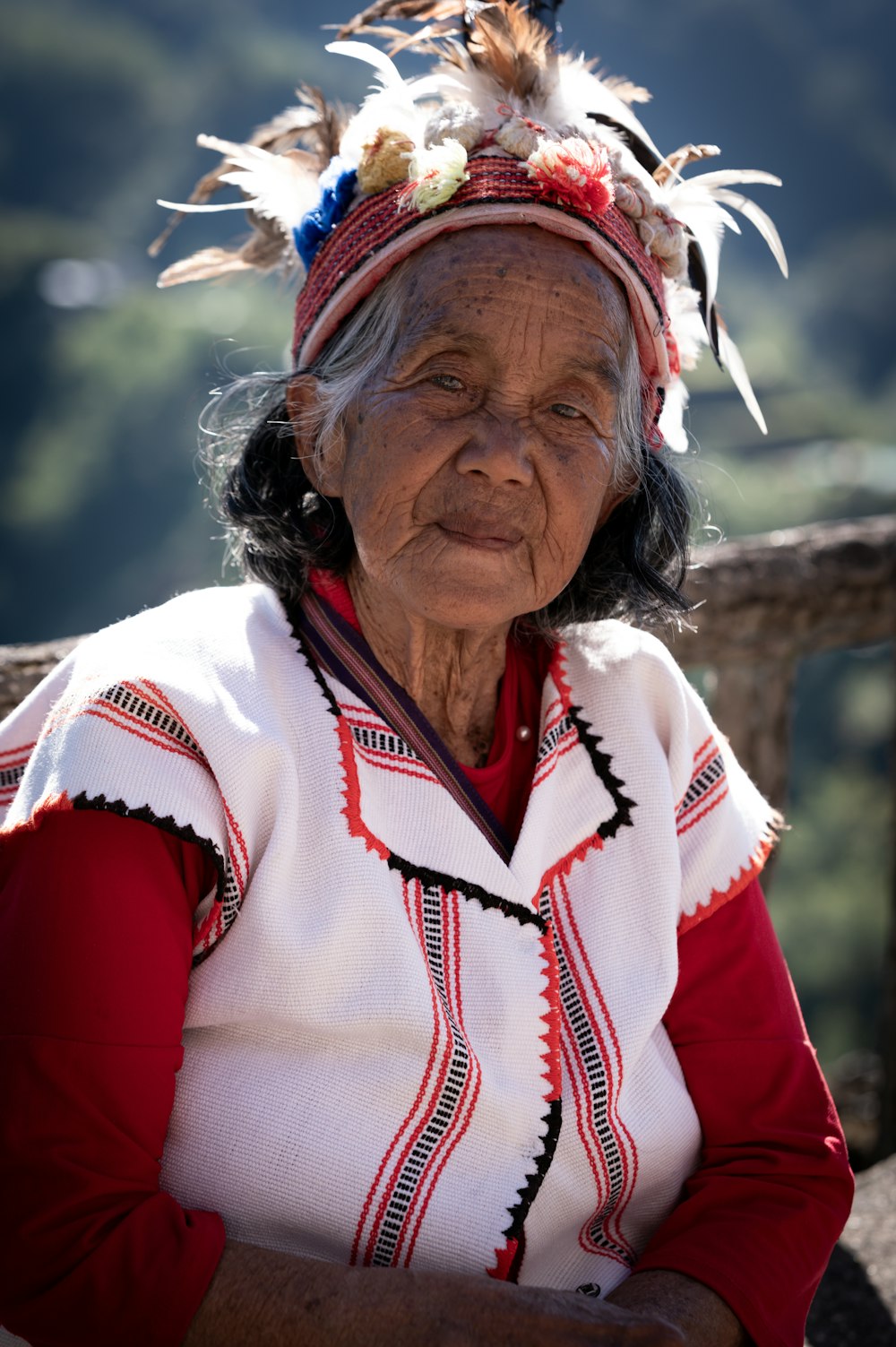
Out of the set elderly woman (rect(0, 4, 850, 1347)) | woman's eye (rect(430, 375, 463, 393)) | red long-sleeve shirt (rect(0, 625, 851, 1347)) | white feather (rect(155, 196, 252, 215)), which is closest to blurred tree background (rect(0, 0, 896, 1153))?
elderly woman (rect(0, 4, 850, 1347))

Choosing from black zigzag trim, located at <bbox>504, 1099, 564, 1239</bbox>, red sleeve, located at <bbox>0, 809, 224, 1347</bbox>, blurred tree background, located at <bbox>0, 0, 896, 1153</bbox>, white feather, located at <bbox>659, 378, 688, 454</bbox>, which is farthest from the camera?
blurred tree background, located at <bbox>0, 0, 896, 1153</bbox>

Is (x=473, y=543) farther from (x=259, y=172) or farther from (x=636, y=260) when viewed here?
(x=259, y=172)

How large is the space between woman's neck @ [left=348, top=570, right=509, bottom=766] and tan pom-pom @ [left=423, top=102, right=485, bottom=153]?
59 centimetres

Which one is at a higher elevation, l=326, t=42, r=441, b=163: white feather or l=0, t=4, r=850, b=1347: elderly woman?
l=326, t=42, r=441, b=163: white feather

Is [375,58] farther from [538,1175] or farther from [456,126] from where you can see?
[538,1175]

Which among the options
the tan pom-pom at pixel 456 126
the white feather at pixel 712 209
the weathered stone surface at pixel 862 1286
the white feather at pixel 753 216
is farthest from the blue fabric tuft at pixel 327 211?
the weathered stone surface at pixel 862 1286

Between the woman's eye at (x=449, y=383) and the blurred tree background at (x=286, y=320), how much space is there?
8.11 feet

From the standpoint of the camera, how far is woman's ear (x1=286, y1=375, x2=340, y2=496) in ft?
5.51

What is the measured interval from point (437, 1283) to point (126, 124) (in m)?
48.0

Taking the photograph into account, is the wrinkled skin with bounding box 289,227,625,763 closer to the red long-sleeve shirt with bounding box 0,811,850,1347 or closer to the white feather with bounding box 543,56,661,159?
the white feather with bounding box 543,56,661,159

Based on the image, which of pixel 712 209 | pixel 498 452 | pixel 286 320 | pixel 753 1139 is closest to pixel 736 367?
pixel 712 209

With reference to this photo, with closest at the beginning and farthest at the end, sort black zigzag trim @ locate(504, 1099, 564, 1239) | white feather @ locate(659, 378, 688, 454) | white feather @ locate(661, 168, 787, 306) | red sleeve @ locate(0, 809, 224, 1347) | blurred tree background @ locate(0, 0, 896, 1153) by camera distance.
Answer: red sleeve @ locate(0, 809, 224, 1347) < black zigzag trim @ locate(504, 1099, 564, 1239) < white feather @ locate(661, 168, 787, 306) < white feather @ locate(659, 378, 688, 454) < blurred tree background @ locate(0, 0, 896, 1153)

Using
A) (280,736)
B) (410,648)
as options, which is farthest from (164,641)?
(410,648)

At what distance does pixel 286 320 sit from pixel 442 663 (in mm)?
9997
